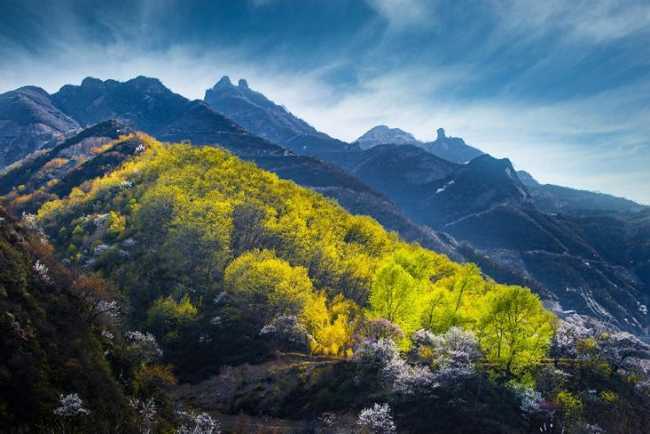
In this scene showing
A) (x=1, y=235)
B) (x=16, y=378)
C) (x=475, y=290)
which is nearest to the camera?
(x=16, y=378)

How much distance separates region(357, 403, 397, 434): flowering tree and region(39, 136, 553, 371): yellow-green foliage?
2459cm

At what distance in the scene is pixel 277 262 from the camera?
10156 cm

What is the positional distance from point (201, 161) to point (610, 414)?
146 metres

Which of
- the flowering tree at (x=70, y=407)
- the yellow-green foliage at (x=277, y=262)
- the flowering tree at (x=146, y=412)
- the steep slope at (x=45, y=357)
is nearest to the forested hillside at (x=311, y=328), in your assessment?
the flowering tree at (x=146, y=412)

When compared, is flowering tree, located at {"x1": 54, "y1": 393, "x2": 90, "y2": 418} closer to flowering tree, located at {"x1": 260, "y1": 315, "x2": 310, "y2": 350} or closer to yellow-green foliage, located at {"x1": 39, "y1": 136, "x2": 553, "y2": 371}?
flowering tree, located at {"x1": 260, "y1": 315, "x2": 310, "y2": 350}

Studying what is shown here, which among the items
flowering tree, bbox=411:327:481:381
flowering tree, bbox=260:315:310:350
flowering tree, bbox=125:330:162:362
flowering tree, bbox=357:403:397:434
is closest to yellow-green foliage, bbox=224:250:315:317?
flowering tree, bbox=260:315:310:350

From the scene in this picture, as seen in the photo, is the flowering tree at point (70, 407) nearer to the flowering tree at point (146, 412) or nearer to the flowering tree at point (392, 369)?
the flowering tree at point (146, 412)

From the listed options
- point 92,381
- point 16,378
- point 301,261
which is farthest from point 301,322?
point 16,378

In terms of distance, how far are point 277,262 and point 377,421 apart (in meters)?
52.7

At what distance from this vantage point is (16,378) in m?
35.5

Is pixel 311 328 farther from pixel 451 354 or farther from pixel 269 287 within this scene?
pixel 451 354

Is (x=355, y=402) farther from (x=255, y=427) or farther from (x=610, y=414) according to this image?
(x=610, y=414)

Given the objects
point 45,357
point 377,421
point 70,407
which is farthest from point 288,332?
point 70,407

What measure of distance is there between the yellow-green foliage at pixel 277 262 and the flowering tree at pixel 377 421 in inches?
968
